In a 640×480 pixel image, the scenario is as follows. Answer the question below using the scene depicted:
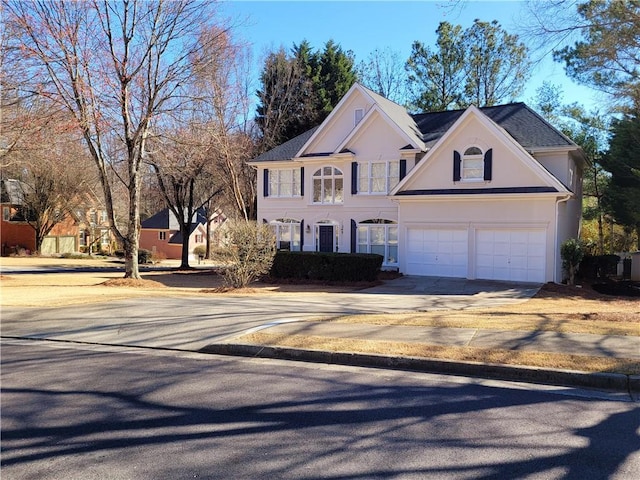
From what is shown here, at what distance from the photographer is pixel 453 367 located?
22.2 ft

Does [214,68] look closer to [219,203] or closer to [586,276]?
[586,276]

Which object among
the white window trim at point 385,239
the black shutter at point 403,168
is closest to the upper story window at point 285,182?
the white window trim at point 385,239

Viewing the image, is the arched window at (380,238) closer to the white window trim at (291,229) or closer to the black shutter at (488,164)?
the white window trim at (291,229)

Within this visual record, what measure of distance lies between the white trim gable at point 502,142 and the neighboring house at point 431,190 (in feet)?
0.14

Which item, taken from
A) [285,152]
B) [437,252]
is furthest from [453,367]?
[285,152]

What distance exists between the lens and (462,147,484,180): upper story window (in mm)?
21328

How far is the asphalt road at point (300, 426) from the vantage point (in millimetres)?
4082

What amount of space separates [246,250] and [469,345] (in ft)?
38.7

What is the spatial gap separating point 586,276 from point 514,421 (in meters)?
23.4

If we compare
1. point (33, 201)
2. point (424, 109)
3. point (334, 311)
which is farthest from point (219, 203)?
point (334, 311)

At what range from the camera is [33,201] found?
1785 inches

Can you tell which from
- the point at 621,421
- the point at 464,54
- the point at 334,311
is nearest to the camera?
the point at 621,421

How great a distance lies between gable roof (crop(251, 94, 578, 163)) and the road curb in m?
18.0

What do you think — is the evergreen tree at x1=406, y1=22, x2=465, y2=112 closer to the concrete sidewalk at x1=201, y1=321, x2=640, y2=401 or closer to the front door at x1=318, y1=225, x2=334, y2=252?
the front door at x1=318, y1=225, x2=334, y2=252
